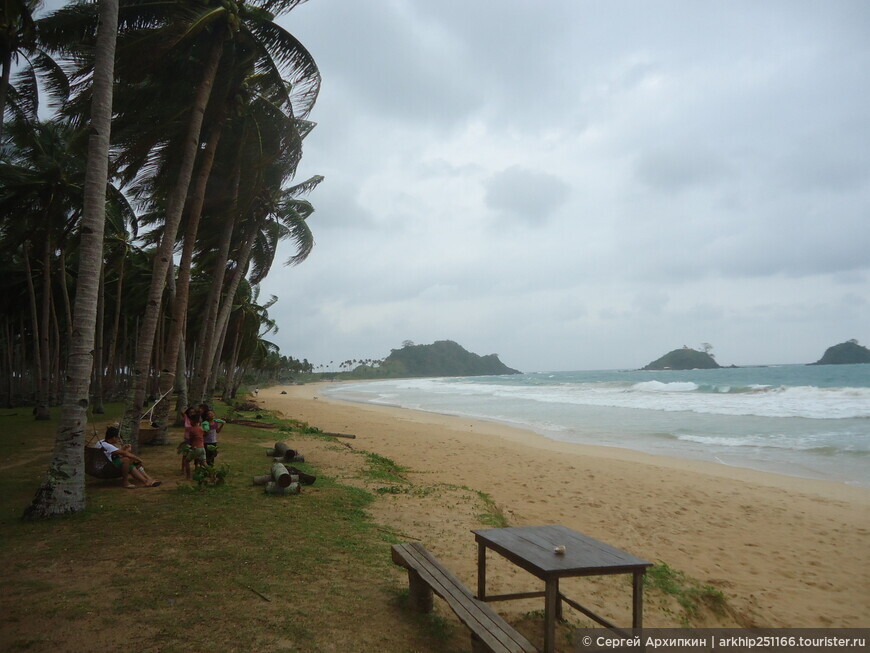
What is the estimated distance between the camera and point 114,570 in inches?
158

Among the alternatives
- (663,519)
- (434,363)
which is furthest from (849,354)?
(663,519)

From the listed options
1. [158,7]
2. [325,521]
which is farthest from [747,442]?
[158,7]

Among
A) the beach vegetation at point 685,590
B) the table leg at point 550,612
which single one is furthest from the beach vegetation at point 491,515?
the table leg at point 550,612

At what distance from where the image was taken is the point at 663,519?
7.22 m

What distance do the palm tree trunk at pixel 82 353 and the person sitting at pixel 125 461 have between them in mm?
1365

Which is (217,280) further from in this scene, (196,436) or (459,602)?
(459,602)

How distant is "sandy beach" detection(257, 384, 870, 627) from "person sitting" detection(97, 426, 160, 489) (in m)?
2.88

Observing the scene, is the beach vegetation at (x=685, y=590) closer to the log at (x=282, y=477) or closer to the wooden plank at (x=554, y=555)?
the wooden plank at (x=554, y=555)

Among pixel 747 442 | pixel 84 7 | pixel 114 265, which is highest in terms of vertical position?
pixel 84 7

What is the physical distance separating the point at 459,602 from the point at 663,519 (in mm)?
5293

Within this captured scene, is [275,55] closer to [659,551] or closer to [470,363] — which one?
[659,551]

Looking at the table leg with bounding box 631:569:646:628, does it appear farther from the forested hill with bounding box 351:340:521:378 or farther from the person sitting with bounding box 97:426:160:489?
the forested hill with bounding box 351:340:521:378

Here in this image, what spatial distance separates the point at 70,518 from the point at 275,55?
8607mm

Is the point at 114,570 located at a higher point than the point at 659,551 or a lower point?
higher
